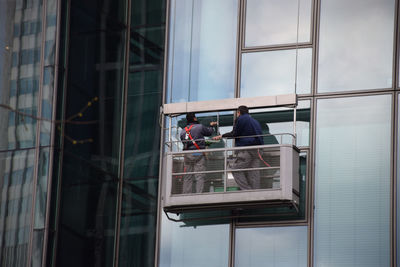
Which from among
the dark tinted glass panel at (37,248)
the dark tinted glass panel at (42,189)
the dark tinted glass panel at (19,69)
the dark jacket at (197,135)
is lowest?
the dark tinted glass panel at (37,248)

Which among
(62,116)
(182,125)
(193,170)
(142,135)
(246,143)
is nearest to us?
(246,143)

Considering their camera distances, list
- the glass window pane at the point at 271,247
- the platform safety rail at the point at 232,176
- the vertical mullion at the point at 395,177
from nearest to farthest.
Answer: the vertical mullion at the point at 395,177, the platform safety rail at the point at 232,176, the glass window pane at the point at 271,247

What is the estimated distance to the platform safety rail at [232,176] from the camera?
18797 millimetres

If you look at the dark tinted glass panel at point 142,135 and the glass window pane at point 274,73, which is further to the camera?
the dark tinted glass panel at point 142,135

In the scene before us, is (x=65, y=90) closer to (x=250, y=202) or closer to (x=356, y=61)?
(x=250, y=202)

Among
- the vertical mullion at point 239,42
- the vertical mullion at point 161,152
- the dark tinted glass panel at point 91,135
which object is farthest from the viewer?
the vertical mullion at point 239,42

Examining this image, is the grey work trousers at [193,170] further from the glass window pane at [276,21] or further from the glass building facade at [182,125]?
the glass window pane at [276,21]

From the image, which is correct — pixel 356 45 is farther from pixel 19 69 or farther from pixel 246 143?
pixel 19 69

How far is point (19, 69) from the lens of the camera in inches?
779

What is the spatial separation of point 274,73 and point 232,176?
8.32 feet

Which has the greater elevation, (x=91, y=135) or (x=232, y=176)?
(x=91, y=135)

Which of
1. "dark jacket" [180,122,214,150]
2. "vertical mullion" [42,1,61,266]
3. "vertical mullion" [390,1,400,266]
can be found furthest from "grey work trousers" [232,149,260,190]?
"vertical mullion" [42,1,61,266]

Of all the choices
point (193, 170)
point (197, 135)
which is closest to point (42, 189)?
point (193, 170)

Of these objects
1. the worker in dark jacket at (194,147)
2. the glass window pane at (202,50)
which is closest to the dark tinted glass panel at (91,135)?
the glass window pane at (202,50)
